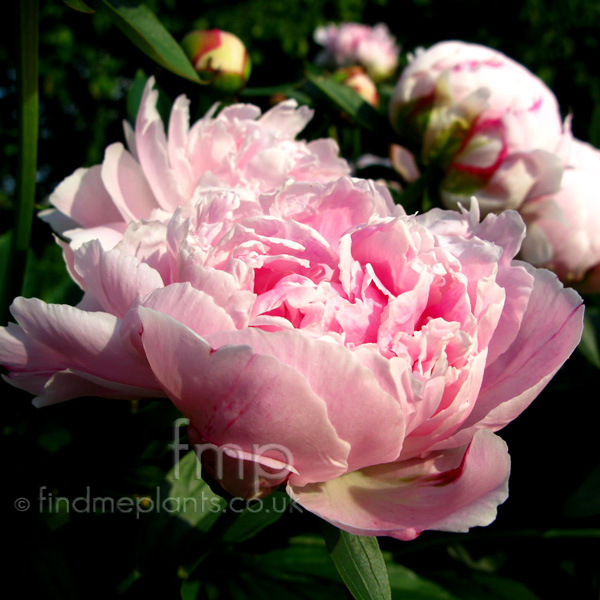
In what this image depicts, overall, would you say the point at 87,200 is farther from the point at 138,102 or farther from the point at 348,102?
the point at 348,102

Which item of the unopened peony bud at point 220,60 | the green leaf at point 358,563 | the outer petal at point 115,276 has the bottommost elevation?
the green leaf at point 358,563

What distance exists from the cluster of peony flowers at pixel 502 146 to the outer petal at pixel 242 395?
0.33 meters

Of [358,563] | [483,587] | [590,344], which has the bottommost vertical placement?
[483,587]

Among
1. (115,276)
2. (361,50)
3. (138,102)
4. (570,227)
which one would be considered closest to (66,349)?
(115,276)

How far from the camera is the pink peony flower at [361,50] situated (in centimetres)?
162

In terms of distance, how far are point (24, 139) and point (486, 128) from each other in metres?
0.36

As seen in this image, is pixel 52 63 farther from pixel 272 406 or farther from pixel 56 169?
pixel 272 406

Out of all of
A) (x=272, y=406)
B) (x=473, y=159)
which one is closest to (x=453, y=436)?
(x=272, y=406)

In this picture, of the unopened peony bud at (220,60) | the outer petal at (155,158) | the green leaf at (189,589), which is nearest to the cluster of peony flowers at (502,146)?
the unopened peony bud at (220,60)

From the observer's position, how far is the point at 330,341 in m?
0.27

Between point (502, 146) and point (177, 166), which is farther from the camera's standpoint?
point (502, 146)

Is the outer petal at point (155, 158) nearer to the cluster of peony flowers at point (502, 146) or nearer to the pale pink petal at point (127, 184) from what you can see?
the pale pink petal at point (127, 184)

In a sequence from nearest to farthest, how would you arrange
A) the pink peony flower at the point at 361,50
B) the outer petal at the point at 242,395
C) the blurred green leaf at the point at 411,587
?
the outer petal at the point at 242,395 < the blurred green leaf at the point at 411,587 < the pink peony flower at the point at 361,50

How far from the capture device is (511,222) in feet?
1.06
